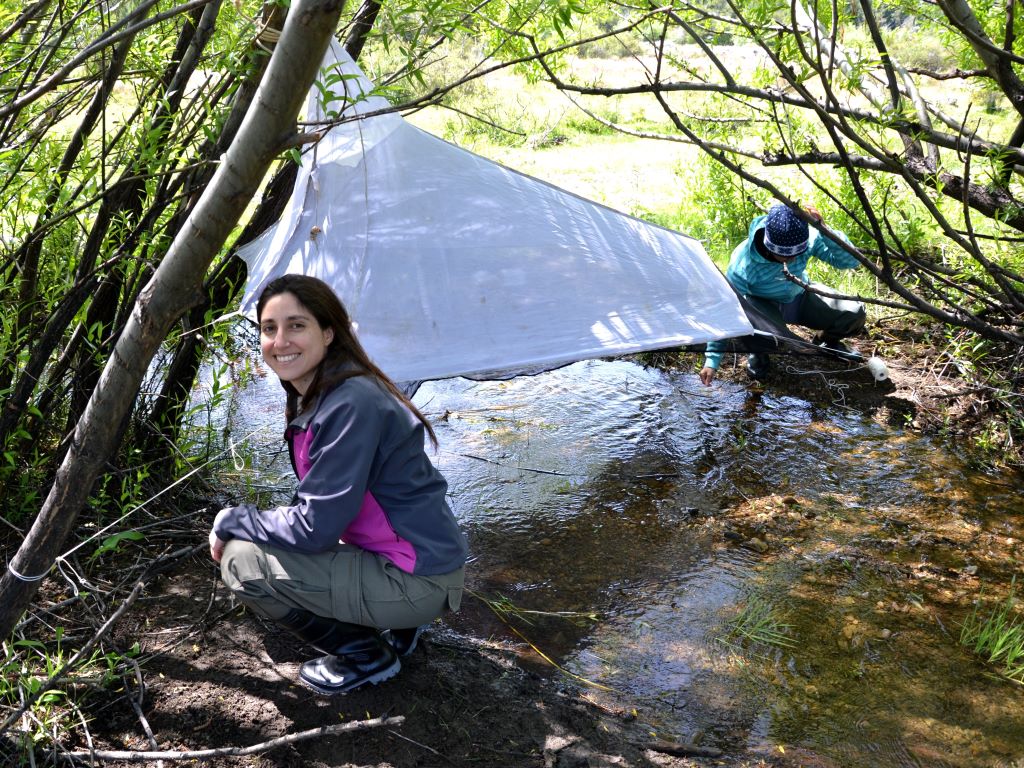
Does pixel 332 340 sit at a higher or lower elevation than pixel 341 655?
higher

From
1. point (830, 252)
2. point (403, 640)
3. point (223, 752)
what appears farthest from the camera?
point (830, 252)

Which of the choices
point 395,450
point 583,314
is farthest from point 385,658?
point 583,314

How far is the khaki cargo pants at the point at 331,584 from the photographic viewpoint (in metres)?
2.32

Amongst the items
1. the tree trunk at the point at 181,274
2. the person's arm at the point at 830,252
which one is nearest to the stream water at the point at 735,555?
the person's arm at the point at 830,252

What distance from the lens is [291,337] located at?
7.55 feet

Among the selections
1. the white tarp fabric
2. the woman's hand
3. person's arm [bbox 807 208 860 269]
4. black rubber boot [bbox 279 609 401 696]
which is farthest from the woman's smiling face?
person's arm [bbox 807 208 860 269]

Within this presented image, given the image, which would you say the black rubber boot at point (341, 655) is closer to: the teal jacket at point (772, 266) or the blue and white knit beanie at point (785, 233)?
the teal jacket at point (772, 266)

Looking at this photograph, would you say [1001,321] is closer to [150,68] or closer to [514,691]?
[514,691]

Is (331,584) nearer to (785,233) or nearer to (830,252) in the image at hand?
(785,233)

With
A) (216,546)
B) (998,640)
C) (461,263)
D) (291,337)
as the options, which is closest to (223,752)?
(216,546)

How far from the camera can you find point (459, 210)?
3664mm

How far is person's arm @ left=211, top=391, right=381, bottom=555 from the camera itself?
2189 millimetres

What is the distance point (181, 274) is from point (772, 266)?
380cm

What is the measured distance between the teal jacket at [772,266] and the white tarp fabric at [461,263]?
2.89 feet
